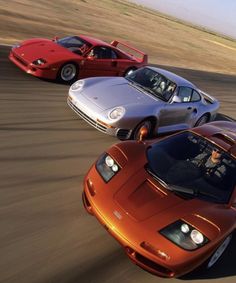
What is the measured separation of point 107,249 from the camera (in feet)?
16.6

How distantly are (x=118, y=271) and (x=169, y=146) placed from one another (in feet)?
6.60

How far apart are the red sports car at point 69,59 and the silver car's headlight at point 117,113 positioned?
330 cm

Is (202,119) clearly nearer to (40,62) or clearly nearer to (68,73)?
(68,73)

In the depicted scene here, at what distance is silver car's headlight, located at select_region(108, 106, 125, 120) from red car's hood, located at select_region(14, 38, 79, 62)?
335 centimetres

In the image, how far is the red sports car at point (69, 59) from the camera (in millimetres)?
10891

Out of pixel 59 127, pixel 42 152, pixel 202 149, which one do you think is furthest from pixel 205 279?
pixel 59 127

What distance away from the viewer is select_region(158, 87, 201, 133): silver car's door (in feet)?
30.3

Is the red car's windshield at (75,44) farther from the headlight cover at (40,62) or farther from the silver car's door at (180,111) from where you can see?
the silver car's door at (180,111)

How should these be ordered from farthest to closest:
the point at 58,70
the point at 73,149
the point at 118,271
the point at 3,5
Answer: the point at 3,5
the point at 58,70
the point at 73,149
the point at 118,271

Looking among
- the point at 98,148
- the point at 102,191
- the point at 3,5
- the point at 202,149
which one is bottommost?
the point at 3,5

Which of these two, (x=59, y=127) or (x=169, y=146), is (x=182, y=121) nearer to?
(x=59, y=127)

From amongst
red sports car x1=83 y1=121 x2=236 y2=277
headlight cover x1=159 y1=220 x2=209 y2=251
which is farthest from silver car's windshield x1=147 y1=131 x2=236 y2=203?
headlight cover x1=159 y1=220 x2=209 y2=251

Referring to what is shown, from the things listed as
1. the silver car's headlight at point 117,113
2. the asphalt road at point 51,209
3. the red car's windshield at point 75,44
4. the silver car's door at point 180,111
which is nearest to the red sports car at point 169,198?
the asphalt road at point 51,209

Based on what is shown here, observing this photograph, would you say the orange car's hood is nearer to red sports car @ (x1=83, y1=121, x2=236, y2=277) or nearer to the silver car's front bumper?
red sports car @ (x1=83, y1=121, x2=236, y2=277)
